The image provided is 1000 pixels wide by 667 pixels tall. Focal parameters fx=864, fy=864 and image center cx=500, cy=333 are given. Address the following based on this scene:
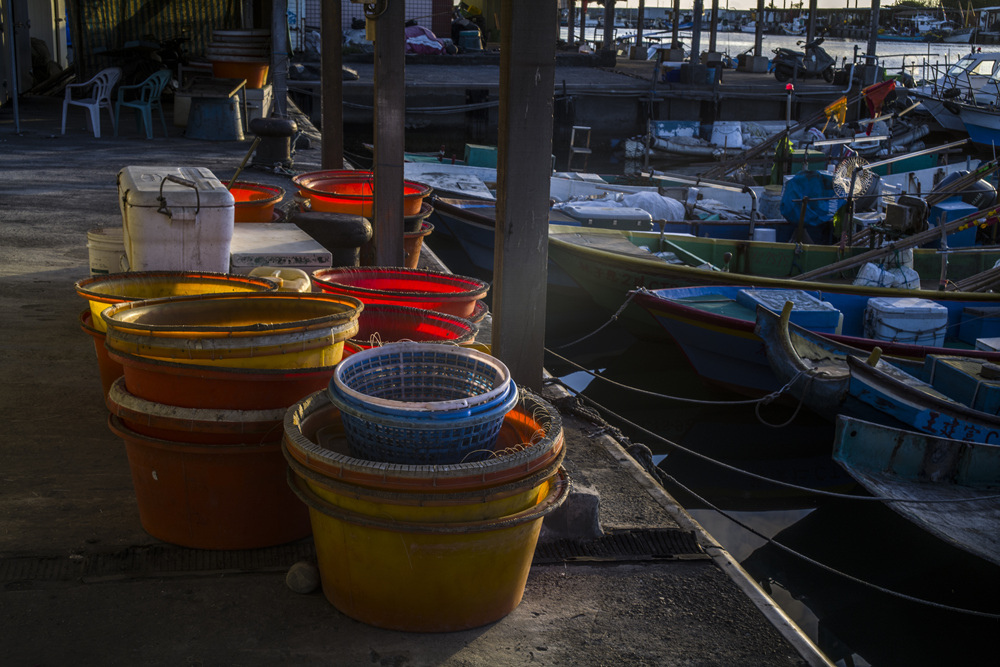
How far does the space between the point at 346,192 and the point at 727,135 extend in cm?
1900

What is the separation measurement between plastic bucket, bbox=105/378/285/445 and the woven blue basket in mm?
393

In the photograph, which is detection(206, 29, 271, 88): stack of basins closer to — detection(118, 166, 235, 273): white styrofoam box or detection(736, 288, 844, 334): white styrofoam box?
detection(736, 288, 844, 334): white styrofoam box

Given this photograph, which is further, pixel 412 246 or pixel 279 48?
pixel 279 48

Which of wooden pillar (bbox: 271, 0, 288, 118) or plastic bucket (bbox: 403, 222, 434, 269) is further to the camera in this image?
wooden pillar (bbox: 271, 0, 288, 118)

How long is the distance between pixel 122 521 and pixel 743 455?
6145mm

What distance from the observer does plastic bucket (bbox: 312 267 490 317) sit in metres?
4.16

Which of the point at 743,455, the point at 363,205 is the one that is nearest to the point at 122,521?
the point at 363,205

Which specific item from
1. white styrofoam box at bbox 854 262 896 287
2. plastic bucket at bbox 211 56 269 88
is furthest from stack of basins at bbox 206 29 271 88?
white styrofoam box at bbox 854 262 896 287

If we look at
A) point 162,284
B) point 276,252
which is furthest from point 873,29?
point 162,284

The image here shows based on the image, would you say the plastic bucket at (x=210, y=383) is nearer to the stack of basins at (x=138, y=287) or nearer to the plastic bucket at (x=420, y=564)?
the plastic bucket at (x=420, y=564)

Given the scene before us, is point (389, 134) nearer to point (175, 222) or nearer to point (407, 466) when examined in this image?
point (175, 222)

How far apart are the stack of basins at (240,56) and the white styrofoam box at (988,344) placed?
11.2m

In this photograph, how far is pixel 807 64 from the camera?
3155cm

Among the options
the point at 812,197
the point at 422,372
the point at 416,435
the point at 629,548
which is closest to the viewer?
the point at 416,435
